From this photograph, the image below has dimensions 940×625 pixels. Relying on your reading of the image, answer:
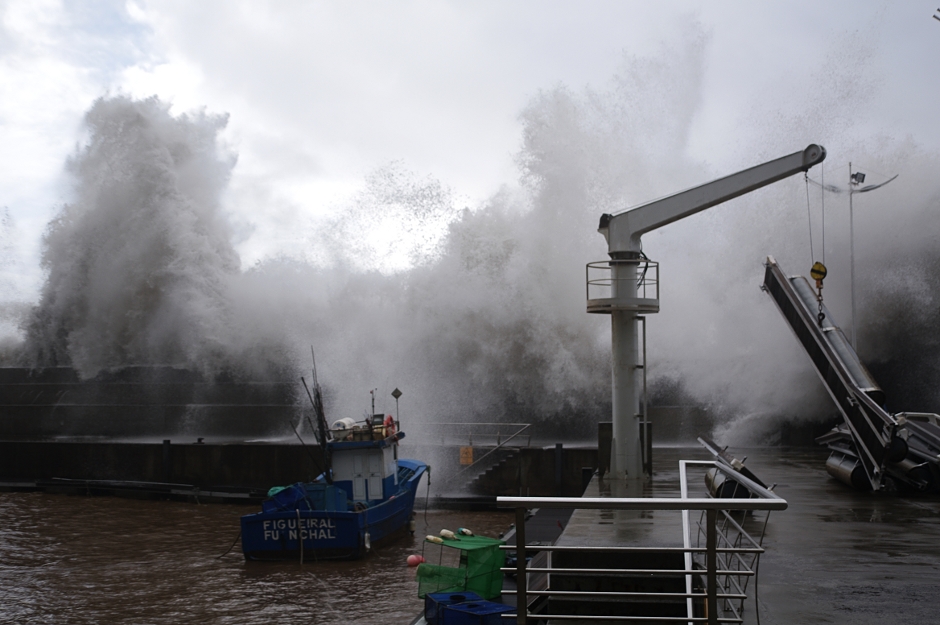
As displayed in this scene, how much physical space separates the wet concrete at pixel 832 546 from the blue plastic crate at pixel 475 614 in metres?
0.97

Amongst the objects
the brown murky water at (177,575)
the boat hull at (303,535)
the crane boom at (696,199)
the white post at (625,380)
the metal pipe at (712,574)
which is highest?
the crane boom at (696,199)

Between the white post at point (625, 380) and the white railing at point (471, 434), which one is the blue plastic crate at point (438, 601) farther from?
the white railing at point (471, 434)

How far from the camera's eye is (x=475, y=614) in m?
7.56

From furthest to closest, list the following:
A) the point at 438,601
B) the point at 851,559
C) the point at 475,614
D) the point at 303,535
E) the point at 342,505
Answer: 1. the point at 342,505
2. the point at 303,535
3. the point at 438,601
4. the point at 475,614
5. the point at 851,559

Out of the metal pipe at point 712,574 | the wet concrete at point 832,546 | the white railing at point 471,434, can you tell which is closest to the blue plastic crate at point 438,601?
the wet concrete at point 832,546

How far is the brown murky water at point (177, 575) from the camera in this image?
11523 millimetres

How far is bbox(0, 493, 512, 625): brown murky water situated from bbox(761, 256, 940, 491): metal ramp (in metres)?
6.57

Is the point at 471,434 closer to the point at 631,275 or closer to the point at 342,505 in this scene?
the point at 342,505

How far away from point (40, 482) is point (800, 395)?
2121 centimetres

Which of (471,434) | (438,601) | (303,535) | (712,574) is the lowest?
(303,535)

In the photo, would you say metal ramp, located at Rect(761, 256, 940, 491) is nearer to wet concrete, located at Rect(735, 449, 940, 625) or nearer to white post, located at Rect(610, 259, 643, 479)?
wet concrete, located at Rect(735, 449, 940, 625)

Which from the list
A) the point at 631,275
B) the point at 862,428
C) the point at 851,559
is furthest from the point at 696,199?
the point at 851,559

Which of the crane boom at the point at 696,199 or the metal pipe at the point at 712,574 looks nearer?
the metal pipe at the point at 712,574

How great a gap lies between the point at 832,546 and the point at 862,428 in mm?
4094
